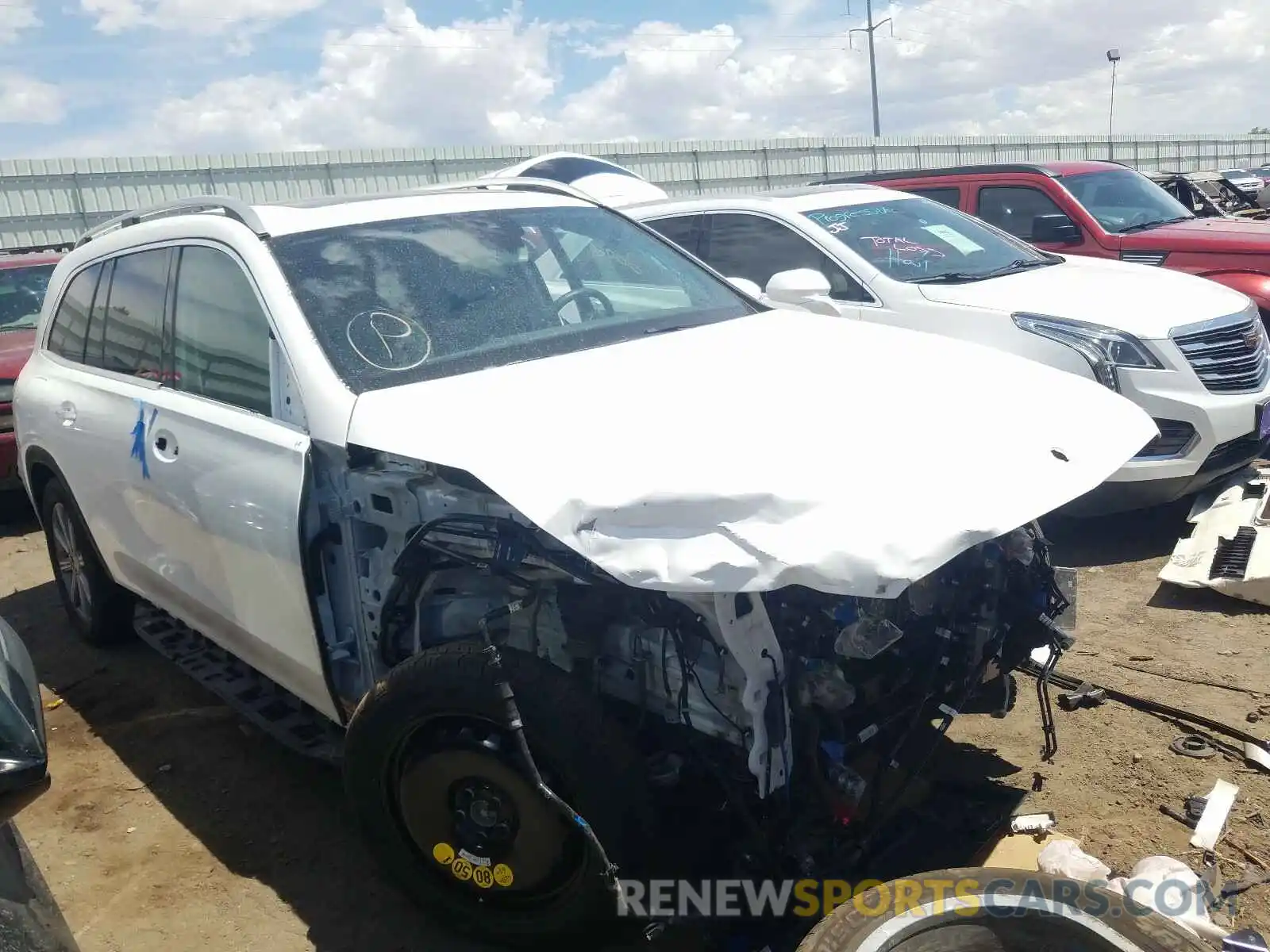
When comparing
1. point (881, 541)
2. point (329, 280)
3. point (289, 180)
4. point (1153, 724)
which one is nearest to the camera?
point (881, 541)

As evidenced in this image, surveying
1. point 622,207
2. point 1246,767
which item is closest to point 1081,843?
point 1246,767

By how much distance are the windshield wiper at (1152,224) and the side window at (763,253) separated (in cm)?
306

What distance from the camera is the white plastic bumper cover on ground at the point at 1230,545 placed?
452cm

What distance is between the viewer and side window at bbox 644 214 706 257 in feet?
22.1

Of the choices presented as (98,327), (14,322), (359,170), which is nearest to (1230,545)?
(98,327)

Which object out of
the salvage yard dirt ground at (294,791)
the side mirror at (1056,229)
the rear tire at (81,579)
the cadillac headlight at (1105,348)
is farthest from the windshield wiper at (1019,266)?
the rear tire at (81,579)

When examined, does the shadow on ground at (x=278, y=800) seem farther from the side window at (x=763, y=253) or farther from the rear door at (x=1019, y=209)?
the rear door at (x=1019, y=209)

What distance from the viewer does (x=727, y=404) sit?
8.78 ft

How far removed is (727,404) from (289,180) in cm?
1612

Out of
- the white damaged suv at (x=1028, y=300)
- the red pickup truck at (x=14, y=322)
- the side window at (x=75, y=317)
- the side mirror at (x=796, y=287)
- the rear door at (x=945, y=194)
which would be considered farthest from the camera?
the rear door at (x=945, y=194)

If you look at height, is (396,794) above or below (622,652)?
below

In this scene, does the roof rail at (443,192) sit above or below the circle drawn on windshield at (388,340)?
above

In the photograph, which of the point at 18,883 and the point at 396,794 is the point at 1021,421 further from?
the point at 18,883

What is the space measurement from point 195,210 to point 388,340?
4.30ft
